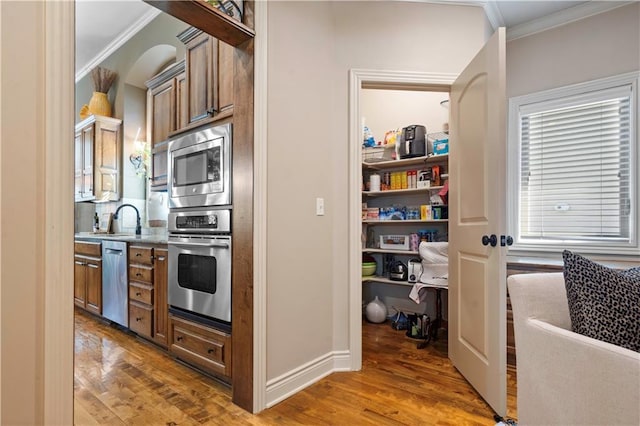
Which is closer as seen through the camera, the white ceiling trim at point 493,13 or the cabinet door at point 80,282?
the white ceiling trim at point 493,13

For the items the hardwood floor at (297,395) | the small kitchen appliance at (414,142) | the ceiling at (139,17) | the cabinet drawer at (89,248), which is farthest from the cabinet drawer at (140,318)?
the small kitchen appliance at (414,142)

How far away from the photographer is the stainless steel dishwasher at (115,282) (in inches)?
115

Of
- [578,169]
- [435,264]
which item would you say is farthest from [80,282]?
[578,169]

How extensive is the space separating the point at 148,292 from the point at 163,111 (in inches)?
63.9

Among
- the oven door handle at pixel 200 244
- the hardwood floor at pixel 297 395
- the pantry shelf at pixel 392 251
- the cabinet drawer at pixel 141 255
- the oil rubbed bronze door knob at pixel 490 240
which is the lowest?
the hardwood floor at pixel 297 395

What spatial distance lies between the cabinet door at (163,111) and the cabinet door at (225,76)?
95cm

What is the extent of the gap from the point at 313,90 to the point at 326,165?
19.5 inches

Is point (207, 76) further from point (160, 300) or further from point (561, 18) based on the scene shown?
point (561, 18)

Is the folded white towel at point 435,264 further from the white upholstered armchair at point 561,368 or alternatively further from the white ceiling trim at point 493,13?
the white ceiling trim at point 493,13

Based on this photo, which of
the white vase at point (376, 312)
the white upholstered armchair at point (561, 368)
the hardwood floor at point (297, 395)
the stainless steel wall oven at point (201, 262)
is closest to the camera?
the white upholstered armchair at point (561, 368)

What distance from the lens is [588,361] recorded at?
930 mm

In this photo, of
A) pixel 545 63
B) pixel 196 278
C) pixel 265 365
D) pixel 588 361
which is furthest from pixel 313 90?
pixel 545 63

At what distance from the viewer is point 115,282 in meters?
3.03

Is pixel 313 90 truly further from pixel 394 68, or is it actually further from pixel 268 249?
pixel 268 249
